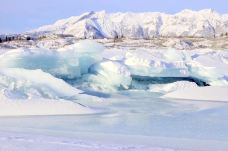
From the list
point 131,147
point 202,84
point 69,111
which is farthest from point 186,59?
point 131,147

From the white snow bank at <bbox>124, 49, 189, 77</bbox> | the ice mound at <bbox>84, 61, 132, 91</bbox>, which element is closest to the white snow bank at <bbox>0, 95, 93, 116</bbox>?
the ice mound at <bbox>84, 61, 132, 91</bbox>

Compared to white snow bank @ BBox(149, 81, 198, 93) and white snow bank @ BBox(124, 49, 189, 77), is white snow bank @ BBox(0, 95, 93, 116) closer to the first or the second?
white snow bank @ BBox(124, 49, 189, 77)

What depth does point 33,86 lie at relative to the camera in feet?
33.3

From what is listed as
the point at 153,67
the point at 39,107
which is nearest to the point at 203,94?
the point at 153,67

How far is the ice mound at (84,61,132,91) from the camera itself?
13039 mm

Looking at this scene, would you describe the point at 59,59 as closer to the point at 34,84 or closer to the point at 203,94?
the point at 34,84

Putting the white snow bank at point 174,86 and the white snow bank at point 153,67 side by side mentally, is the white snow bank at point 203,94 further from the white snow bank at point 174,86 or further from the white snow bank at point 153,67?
the white snow bank at point 153,67

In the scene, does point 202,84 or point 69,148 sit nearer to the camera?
point 69,148

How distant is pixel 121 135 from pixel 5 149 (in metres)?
1.96

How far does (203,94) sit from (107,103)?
2.98 m

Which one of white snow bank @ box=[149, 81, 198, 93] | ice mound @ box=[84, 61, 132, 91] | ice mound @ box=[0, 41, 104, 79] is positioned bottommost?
white snow bank @ box=[149, 81, 198, 93]

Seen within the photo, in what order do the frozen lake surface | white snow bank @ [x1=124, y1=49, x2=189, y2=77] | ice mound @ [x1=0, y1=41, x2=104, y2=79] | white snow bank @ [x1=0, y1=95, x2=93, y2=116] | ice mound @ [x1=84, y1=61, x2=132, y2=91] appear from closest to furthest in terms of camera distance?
the frozen lake surface < white snow bank @ [x1=0, y1=95, x2=93, y2=116] < ice mound @ [x1=0, y1=41, x2=104, y2=79] < ice mound @ [x1=84, y1=61, x2=132, y2=91] < white snow bank @ [x1=124, y1=49, x2=189, y2=77]

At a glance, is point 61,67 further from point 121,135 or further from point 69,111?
point 121,135

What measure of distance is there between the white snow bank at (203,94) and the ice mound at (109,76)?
5.48 feet
